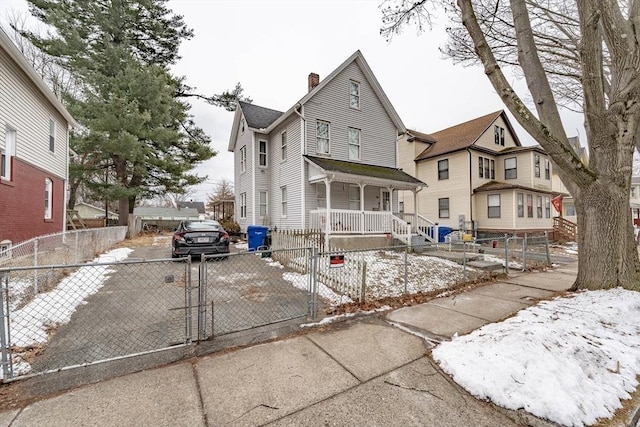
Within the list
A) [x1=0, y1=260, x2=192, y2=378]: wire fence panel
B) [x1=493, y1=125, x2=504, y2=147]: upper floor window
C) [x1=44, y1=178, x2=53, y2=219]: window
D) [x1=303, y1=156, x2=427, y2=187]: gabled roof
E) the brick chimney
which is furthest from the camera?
[x1=493, y1=125, x2=504, y2=147]: upper floor window

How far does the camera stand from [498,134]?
20.5 m

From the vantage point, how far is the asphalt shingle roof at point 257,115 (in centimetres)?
1656

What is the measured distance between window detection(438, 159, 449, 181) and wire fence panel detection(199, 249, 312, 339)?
50.3 ft

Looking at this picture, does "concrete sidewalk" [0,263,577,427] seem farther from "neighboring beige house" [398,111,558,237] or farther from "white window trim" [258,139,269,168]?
"neighboring beige house" [398,111,558,237]

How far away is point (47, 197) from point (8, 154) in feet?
11.2

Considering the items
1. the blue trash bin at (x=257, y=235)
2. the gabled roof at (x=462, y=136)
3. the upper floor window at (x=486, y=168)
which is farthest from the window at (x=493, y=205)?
the blue trash bin at (x=257, y=235)

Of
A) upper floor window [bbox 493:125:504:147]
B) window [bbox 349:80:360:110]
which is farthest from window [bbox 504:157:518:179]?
window [bbox 349:80:360:110]

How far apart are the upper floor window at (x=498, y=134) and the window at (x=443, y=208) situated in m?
5.87

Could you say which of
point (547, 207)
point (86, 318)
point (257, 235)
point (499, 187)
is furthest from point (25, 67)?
point (547, 207)

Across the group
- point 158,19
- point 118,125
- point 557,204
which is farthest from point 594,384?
point 158,19

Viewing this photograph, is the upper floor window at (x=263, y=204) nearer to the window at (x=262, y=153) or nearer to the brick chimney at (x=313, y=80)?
the window at (x=262, y=153)

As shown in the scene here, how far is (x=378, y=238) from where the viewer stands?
41.4 ft

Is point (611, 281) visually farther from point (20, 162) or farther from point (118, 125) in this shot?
point (118, 125)

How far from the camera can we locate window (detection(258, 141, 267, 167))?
16531mm
